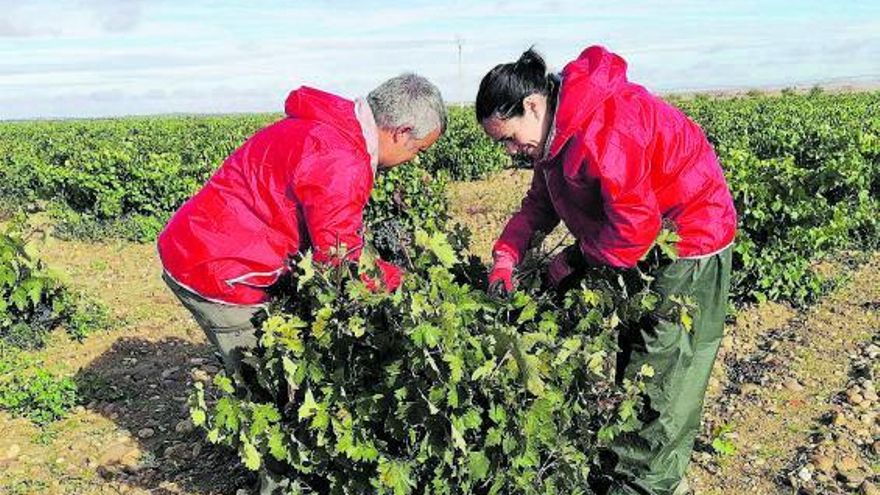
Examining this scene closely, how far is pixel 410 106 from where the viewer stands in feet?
9.46

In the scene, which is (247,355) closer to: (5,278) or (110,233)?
(5,278)

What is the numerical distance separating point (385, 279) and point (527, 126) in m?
0.73

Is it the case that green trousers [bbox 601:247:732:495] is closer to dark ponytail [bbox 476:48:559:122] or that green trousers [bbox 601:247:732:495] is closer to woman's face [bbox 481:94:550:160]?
woman's face [bbox 481:94:550:160]

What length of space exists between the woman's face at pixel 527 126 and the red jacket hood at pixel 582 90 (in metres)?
0.07

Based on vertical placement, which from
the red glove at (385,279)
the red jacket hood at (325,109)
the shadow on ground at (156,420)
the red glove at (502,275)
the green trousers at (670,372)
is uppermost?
the red jacket hood at (325,109)

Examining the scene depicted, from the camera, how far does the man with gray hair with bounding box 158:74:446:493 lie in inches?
111

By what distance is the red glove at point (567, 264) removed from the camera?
10.2ft

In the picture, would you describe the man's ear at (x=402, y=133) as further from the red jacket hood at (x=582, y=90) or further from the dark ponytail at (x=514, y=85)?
the red jacket hood at (x=582, y=90)

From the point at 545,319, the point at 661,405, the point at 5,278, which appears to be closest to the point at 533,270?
the point at 545,319

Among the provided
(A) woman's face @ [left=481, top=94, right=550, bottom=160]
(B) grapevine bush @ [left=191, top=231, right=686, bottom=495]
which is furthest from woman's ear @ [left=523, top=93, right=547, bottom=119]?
(B) grapevine bush @ [left=191, top=231, right=686, bottom=495]

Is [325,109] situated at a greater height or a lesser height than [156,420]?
greater

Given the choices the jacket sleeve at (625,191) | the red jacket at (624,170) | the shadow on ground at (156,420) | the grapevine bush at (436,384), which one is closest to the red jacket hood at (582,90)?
the red jacket at (624,170)

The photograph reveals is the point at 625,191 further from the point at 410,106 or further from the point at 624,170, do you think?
the point at 410,106

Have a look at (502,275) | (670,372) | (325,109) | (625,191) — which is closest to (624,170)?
(625,191)
